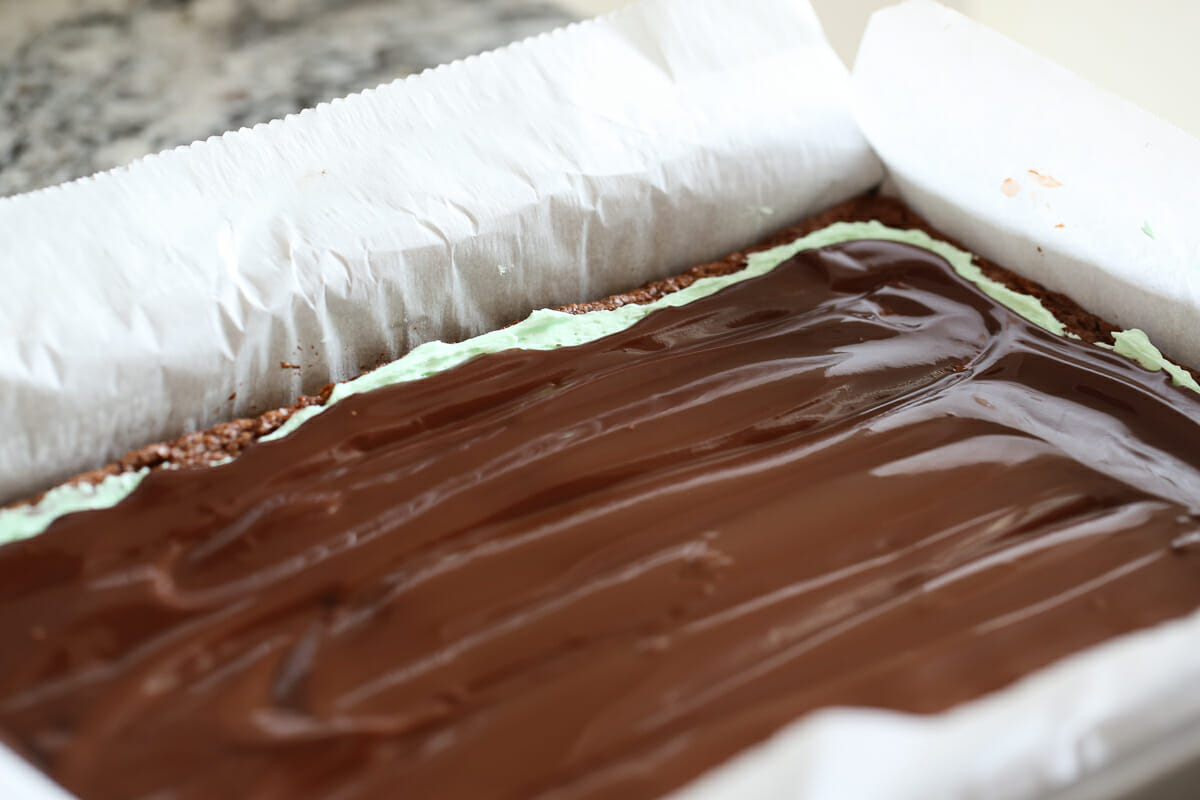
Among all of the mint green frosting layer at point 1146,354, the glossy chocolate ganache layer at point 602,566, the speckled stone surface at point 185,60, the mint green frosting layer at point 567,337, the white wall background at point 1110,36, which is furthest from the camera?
the white wall background at point 1110,36

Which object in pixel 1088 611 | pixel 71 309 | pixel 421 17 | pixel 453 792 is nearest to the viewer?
pixel 453 792

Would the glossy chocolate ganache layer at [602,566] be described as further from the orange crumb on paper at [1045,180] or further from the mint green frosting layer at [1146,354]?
the orange crumb on paper at [1045,180]

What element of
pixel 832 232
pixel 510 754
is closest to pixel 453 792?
pixel 510 754

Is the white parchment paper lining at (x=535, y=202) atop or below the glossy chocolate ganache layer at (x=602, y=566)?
atop

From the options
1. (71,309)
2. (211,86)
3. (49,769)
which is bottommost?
(49,769)

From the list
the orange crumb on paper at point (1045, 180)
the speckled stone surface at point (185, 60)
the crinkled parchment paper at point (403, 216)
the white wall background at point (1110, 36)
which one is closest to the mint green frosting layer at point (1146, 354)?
the orange crumb on paper at point (1045, 180)

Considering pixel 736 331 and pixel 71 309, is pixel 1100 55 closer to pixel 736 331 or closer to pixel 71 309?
pixel 736 331
